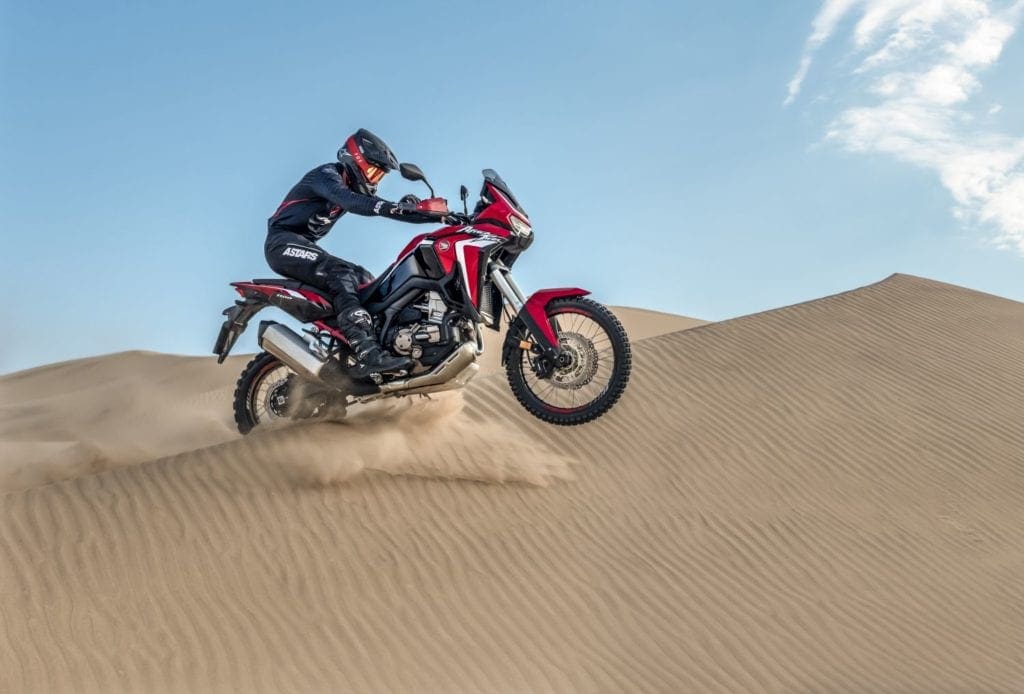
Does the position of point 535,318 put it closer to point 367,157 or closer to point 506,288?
point 506,288

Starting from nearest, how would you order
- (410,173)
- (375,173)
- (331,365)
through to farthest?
(410,173)
(375,173)
(331,365)

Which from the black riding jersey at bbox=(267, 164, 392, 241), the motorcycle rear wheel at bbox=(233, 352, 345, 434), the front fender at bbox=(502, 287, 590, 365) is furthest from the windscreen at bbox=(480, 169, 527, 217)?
the motorcycle rear wheel at bbox=(233, 352, 345, 434)

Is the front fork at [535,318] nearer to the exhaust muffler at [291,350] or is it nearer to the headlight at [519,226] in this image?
the headlight at [519,226]

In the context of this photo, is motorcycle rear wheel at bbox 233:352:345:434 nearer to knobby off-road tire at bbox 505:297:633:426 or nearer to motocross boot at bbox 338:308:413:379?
motocross boot at bbox 338:308:413:379

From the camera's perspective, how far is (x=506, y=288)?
659 centimetres

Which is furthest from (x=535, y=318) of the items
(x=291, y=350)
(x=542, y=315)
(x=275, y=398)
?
(x=275, y=398)

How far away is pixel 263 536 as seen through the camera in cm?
748

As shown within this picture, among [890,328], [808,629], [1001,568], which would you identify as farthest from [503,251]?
[890,328]

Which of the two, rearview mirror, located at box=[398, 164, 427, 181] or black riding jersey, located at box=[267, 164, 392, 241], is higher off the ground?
rearview mirror, located at box=[398, 164, 427, 181]

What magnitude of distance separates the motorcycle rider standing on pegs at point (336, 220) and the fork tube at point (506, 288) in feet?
1.87

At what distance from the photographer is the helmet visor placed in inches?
277

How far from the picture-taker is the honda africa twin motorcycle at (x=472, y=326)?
6.48m

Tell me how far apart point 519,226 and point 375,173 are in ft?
4.30

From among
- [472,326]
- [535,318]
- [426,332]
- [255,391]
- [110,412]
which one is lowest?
[110,412]
